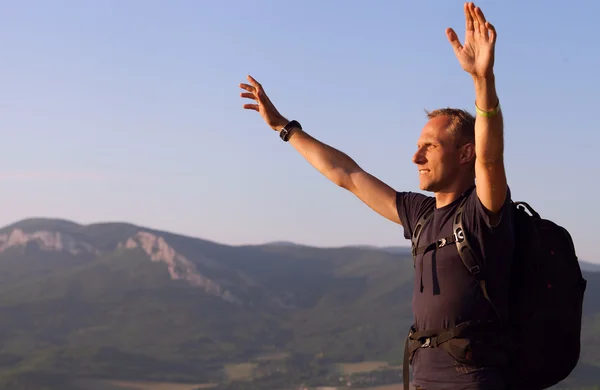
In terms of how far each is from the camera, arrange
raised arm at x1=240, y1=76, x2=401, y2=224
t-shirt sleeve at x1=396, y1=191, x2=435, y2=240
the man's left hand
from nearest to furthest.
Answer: the man's left hand, t-shirt sleeve at x1=396, y1=191, x2=435, y2=240, raised arm at x1=240, y1=76, x2=401, y2=224

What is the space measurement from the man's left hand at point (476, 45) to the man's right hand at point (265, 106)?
2.81 m

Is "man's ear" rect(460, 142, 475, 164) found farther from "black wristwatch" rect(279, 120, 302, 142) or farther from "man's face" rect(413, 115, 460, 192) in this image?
"black wristwatch" rect(279, 120, 302, 142)

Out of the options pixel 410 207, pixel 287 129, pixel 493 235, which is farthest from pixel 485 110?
pixel 287 129

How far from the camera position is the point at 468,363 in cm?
592

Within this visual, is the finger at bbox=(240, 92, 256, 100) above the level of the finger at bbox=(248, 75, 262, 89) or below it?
below

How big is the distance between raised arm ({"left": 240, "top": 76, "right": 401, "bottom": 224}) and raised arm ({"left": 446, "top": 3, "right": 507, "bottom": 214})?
1.57 meters

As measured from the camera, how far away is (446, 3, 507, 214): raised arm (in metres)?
5.60

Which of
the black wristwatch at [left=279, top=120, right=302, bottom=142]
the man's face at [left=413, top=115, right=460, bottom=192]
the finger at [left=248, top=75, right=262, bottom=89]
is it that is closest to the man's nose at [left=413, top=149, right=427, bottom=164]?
the man's face at [left=413, top=115, right=460, bottom=192]

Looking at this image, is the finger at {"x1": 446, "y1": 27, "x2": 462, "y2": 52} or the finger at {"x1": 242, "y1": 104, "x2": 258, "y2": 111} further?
the finger at {"x1": 242, "y1": 104, "x2": 258, "y2": 111}

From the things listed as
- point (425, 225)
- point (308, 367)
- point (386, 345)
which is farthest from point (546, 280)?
point (386, 345)

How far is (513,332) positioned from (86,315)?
644ft

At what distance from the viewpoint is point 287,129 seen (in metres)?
8.30

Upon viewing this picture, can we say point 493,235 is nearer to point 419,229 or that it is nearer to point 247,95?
point 419,229

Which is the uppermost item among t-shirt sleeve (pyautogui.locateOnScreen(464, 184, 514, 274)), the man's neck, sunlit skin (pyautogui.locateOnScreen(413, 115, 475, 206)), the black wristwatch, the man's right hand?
the man's right hand
